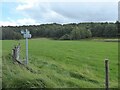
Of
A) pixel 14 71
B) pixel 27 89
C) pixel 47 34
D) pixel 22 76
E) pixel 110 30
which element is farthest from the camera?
pixel 47 34

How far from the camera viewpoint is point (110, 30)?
119438 mm

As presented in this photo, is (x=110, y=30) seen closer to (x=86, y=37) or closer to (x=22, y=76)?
(x=86, y=37)

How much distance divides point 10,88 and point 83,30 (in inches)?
4656

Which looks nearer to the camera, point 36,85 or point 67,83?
point 36,85

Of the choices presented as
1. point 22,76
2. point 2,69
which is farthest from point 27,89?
point 2,69

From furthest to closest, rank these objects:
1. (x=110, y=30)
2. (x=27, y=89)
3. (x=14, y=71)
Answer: (x=110, y=30), (x=14, y=71), (x=27, y=89)

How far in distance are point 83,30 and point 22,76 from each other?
11745 centimetres

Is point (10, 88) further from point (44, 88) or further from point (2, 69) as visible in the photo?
point (2, 69)

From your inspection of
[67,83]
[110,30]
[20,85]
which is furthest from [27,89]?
[110,30]

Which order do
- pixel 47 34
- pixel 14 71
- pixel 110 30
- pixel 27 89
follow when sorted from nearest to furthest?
pixel 27 89 → pixel 14 71 → pixel 110 30 → pixel 47 34

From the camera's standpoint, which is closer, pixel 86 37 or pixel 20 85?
pixel 20 85

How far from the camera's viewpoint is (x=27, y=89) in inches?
365

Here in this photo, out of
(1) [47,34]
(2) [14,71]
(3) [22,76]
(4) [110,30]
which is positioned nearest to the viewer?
(3) [22,76]

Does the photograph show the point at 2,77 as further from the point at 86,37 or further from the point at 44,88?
the point at 86,37
